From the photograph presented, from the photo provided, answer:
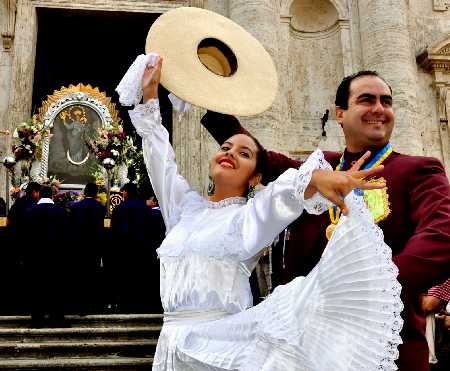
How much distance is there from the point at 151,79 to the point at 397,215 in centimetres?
157

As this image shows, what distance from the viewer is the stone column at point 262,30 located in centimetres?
1128

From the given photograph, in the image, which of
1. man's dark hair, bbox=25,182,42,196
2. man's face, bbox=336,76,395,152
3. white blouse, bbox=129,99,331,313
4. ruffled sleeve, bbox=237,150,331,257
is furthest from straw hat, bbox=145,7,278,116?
man's dark hair, bbox=25,182,42,196

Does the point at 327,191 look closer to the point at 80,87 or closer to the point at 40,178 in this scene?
the point at 40,178

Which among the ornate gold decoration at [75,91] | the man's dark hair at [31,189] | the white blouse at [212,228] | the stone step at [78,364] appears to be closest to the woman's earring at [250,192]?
the white blouse at [212,228]

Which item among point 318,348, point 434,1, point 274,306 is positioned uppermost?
point 434,1

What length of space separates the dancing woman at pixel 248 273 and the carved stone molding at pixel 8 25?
34.3ft

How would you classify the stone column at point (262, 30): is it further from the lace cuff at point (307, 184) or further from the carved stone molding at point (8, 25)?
the lace cuff at point (307, 184)

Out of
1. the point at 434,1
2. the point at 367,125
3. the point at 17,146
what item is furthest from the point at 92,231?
the point at 434,1

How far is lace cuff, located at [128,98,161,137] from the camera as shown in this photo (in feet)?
9.76

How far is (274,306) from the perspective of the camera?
191cm

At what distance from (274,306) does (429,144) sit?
40.2 ft

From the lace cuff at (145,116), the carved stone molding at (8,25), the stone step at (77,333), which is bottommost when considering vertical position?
the stone step at (77,333)

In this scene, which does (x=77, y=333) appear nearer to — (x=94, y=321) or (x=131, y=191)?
(x=94, y=321)

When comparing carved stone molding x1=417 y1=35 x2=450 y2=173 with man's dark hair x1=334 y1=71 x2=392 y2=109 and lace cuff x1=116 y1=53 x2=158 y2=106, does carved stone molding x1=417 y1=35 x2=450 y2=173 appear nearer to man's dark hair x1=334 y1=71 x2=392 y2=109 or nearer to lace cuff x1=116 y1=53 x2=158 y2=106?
man's dark hair x1=334 y1=71 x2=392 y2=109
